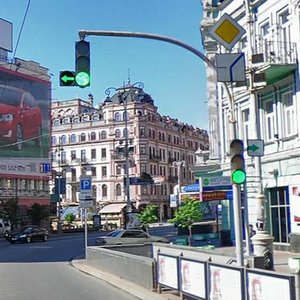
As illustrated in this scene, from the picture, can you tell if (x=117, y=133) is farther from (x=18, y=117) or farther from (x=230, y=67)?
(x=230, y=67)

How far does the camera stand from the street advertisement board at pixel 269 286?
7643 mm

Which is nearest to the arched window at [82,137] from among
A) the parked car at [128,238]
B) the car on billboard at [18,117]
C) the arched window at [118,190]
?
the arched window at [118,190]

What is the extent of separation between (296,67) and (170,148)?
93668 mm

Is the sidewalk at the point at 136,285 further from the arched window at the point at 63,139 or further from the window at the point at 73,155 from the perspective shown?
the arched window at the point at 63,139

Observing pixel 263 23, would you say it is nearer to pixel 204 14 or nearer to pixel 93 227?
pixel 204 14

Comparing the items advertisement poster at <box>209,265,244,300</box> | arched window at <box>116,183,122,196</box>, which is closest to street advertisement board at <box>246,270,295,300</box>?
advertisement poster at <box>209,265,244,300</box>

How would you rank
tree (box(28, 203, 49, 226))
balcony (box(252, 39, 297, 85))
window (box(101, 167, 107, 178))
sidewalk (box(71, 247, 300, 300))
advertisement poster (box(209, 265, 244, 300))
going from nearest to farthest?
1. advertisement poster (box(209, 265, 244, 300))
2. sidewalk (box(71, 247, 300, 300))
3. balcony (box(252, 39, 297, 85))
4. tree (box(28, 203, 49, 226))
5. window (box(101, 167, 107, 178))

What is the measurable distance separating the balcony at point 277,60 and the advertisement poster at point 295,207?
185 inches

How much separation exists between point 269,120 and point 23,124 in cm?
6399

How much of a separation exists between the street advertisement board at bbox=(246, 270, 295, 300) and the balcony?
1687cm

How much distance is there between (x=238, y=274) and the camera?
9133mm

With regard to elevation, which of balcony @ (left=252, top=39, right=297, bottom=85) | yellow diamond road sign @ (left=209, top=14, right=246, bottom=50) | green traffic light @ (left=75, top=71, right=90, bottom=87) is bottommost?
green traffic light @ (left=75, top=71, right=90, bottom=87)

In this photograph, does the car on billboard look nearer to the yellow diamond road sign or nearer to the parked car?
the parked car

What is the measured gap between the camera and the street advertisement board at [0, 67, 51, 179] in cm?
8450
